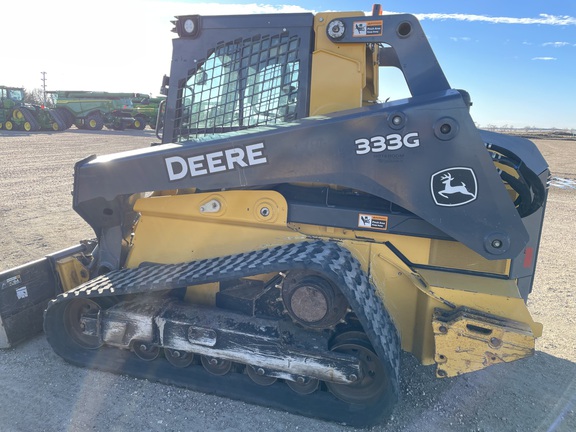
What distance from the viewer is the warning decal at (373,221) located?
120 inches

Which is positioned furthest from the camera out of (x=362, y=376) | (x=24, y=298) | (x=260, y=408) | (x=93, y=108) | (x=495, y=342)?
(x=93, y=108)

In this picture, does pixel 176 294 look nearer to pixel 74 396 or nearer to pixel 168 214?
pixel 168 214

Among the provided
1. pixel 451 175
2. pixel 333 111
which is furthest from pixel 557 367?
pixel 333 111

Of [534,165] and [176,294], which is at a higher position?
[534,165]

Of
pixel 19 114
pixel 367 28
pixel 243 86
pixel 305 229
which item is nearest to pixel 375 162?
pixel 305 229

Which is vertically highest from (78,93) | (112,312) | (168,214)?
(78,93)

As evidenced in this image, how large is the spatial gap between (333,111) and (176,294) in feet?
6.25

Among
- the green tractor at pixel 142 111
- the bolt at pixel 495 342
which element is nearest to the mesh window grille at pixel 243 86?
the bolt at pixel 495 342

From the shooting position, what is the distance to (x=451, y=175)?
2756 millimetres

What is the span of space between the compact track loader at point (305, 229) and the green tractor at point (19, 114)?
25.8m

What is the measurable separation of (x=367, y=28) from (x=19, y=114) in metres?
27.7

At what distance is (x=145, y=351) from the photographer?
11.3ft

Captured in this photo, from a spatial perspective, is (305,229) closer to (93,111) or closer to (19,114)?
(19,114)

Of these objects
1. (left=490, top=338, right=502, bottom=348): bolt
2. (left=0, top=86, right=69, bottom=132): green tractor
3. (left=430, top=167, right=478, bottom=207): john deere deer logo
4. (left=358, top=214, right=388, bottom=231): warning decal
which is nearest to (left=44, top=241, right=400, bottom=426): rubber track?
(left=358, top=214, right=388, bottom=231): warning decal
